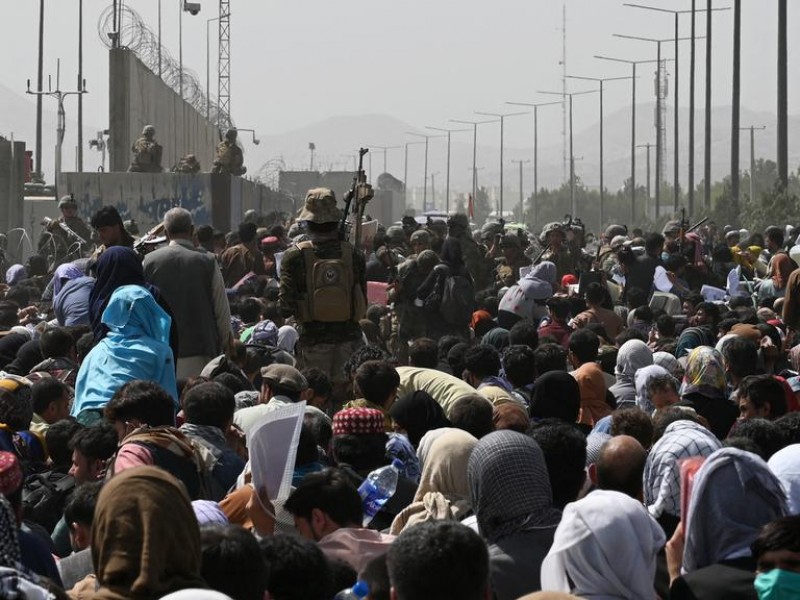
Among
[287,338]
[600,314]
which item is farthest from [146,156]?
[287,338]

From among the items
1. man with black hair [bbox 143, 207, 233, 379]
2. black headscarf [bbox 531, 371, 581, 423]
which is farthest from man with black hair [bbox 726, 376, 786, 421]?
man with black hair [bbox 143, 207, 233, 379]

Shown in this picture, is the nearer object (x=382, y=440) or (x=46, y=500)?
(x=46, y=500)

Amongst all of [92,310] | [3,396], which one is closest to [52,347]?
[92,310]

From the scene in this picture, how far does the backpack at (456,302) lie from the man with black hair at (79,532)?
8408 millimetres

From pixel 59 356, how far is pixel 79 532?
4.17 meters

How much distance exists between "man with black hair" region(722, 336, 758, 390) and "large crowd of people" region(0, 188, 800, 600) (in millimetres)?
19

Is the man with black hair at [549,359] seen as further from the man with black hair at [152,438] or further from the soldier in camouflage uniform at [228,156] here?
the soldier in camouflage uniform at [228,156]

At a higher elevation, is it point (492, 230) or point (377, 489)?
point (492, 230)

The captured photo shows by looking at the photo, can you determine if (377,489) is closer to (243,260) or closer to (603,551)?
(603,551)

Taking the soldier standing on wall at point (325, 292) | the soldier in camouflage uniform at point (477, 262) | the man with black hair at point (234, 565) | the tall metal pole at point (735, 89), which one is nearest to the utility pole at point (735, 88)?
the tall metal pole at point (735, 89)

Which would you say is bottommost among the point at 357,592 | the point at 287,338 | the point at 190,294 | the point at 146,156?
the point at 357,592

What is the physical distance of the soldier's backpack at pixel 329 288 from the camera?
10891 millimetres

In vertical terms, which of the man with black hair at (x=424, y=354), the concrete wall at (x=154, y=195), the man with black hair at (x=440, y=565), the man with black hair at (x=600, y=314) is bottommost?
the man with black hair at (x=440, y=565)

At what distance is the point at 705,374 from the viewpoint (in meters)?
9.70
